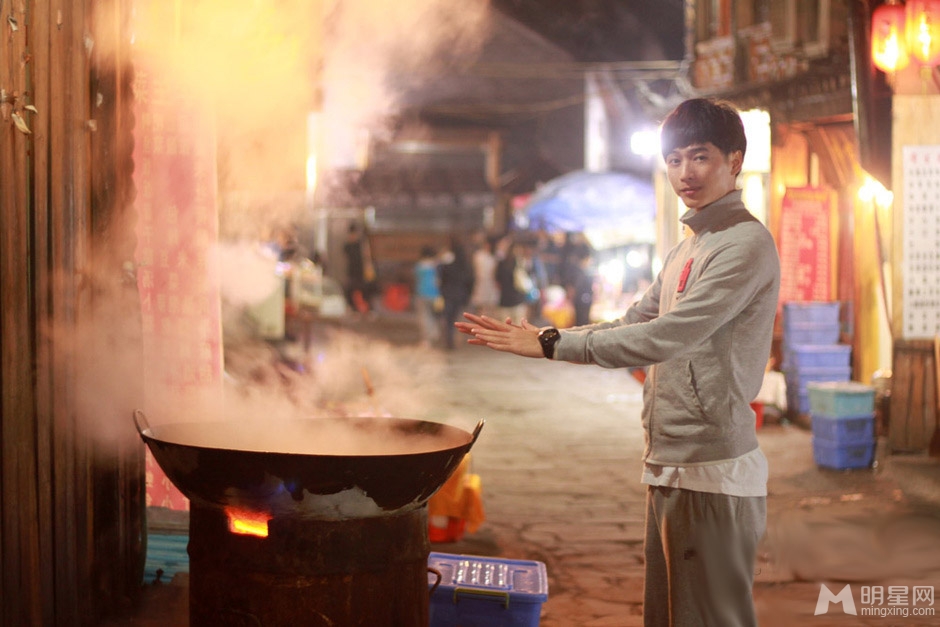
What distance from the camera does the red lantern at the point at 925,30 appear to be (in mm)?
7832

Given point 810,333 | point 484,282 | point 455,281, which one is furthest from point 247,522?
point 484,282

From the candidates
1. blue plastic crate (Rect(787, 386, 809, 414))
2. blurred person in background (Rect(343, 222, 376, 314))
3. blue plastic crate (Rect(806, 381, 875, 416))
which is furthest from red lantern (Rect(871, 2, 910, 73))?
blurred person in background (Rect(343, 222, 376, 314))

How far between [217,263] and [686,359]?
355 centimetres

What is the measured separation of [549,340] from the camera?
3.13 meters

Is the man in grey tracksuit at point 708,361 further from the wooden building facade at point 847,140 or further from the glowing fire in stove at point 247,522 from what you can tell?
the wooden building facade at point 847,140

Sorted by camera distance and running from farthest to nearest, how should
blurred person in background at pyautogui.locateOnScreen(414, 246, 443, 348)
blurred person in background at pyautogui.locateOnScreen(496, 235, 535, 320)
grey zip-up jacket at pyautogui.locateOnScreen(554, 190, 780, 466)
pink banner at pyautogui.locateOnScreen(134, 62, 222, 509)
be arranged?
1. blurred person in background at pyautogui.locateOnScreen(414, 246, 443, 348)
2. blurred person in background at pyautogui.locateOnScreen(496, 235, 535, 320)
3. pink banner at pyautogui.locateOnScreen(134, 62, 222, 509)
4. grey zip-up jacket at pyautogui.locateOnScreen(554, 190, 780, 466)

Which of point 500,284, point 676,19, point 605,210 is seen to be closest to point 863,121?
point 500,284

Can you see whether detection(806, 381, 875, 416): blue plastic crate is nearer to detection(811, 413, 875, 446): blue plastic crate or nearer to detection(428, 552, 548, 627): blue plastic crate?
detection(811, 413, 875, 446): blue plastic crate

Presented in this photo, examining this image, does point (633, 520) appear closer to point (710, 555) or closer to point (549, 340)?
point (710, 555)

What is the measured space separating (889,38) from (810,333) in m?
3.79

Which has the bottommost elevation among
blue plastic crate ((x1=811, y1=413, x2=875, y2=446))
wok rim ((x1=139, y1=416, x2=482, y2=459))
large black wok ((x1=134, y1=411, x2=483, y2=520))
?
blue plastic crate ((x1=811, y1=413, x2=875, y2=446))

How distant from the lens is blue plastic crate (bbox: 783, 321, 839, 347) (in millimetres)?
10570

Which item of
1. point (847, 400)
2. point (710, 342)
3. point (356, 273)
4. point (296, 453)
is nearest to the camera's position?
point (710, 342)

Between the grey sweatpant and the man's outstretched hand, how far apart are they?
721 mm
